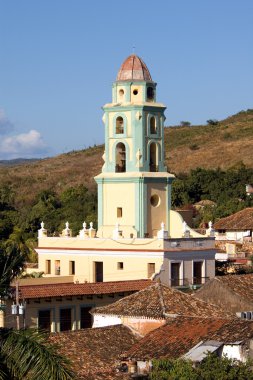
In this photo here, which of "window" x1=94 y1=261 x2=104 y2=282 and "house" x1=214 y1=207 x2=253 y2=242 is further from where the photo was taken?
"house" x1=214 y1=207 x2=253 y2=242

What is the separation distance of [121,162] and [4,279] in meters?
24.8

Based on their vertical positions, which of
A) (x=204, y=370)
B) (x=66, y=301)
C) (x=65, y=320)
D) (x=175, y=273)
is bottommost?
(x=204, y=370)

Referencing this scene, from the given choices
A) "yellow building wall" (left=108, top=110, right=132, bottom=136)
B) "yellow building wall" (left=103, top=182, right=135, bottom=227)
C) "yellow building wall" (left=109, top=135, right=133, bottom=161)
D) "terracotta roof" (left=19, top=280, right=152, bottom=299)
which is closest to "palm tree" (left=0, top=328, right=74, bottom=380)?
"terracotta roof" (left=19, top=280, right=152, bottom=299)

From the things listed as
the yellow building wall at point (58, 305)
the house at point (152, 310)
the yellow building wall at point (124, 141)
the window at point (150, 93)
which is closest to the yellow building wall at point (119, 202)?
the yellow building wall at point (124, 141)

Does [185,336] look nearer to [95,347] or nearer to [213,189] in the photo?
[95,347]

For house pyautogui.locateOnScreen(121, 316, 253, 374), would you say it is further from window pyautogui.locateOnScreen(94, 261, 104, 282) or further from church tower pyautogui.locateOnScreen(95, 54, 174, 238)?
church tower pyautogui.locateOnScreen(95, 54, 174, 238)

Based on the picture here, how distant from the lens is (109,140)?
151 ft

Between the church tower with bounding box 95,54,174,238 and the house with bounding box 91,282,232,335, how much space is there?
9.71 meters

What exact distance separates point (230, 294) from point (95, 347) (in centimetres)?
748

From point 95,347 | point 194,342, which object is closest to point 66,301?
point 95,347

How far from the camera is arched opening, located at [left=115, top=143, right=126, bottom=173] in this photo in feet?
151

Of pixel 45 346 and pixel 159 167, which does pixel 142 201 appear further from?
pixel 45 346

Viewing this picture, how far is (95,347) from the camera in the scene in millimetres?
30688

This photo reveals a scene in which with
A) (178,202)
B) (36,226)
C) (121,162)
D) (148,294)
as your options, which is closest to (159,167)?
(121,162)
